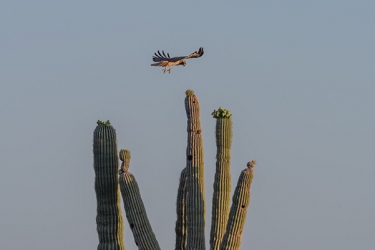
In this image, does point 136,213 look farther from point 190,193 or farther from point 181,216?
point 181,216

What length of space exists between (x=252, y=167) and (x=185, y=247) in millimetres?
2335

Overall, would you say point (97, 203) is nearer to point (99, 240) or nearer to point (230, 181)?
point (99, 240)

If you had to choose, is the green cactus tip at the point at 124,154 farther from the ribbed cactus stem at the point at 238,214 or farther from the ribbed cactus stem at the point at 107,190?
the ribbed cactus stem at the point at 238,214

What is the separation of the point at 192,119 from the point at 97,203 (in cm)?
272

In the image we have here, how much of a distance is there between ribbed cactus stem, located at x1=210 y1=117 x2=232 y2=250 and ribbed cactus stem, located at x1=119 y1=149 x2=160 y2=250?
1298mm

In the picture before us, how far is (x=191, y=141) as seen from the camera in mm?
28406

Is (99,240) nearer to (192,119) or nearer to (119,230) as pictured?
(119,230)

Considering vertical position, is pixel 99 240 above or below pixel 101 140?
below

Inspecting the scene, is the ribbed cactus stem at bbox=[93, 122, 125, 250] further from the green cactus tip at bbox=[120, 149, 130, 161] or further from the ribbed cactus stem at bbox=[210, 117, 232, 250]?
the ribbed cactus stem at bbox=[210, 117, 232, 250]

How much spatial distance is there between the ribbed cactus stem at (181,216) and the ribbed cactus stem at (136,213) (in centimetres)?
119

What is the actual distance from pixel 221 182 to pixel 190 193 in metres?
0.68

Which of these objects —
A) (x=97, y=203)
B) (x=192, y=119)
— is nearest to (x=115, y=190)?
(x=97, y=203)

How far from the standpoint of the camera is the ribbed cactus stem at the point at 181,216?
95.7 feet

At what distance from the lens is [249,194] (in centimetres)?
2791
